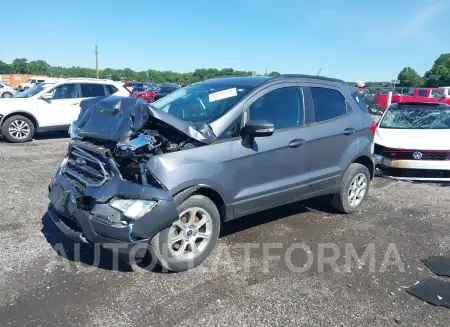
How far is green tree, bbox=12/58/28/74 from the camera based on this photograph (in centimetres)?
7825

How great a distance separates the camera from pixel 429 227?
17.0 feet

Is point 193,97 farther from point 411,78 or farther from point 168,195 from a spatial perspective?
point 411,78

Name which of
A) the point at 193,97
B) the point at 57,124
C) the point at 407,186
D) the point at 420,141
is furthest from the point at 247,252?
the point at 57,124

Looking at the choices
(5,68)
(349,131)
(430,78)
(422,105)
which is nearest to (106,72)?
(5,68)

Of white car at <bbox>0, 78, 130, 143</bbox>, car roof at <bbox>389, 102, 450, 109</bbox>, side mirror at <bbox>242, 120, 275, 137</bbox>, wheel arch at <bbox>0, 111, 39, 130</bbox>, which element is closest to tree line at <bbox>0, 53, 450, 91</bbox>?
car roof at <bbox>389, 102, 450, 109</bbox>

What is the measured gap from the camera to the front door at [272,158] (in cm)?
404

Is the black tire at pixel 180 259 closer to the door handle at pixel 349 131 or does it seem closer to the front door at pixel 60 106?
the door handle at pixel 349 131

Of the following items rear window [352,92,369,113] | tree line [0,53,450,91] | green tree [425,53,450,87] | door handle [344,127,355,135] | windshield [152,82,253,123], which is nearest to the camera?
windshield [152,82,253,123]

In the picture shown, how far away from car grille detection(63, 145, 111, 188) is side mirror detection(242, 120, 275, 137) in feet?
4.48

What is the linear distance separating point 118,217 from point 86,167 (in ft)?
2.38

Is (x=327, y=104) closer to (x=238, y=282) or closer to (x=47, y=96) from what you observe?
(x=238, y=282)

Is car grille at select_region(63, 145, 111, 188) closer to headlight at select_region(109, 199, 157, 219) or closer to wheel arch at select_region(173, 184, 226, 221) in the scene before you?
headlight at select_region(109, 199, 157, 219)

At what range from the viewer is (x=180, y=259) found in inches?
144

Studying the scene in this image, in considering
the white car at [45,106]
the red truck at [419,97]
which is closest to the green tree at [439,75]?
the red truck at [419,97]
